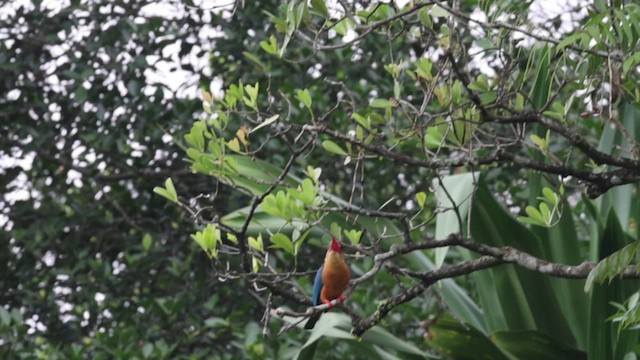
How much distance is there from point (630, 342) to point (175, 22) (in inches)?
124

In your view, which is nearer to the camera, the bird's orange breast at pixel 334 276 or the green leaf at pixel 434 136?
the green leaf at pixel 434 136

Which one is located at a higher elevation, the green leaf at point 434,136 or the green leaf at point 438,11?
the green leaf at point 438,11

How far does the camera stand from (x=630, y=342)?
147 inches

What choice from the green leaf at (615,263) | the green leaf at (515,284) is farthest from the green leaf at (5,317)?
the green leaf at (615,263)

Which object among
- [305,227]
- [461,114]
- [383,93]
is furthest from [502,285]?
[383,93]

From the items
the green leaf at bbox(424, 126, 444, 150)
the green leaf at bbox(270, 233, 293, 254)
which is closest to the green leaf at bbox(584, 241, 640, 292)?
the green leaf at bbox(424, 126, 444, 150)

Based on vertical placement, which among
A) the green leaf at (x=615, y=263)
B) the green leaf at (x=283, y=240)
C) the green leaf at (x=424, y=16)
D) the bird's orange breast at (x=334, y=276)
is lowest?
the bird's orange breast at (x=334, y=276)

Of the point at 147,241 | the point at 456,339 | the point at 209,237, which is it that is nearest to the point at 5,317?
the point at 147,241

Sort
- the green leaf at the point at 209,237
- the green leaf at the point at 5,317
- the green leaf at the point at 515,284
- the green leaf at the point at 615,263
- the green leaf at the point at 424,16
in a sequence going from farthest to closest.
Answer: the green leaf at the point at 5,317, the green leaf at the point at 515,284, the green leaf at the point at 424,16, the green leaf at the point at 209,237, the green leaf at the point at 615,263

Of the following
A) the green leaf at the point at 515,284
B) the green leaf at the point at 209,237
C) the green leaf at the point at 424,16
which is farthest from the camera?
the green leaf at the point at 515,284

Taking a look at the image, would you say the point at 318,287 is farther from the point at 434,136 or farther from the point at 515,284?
the point at 515,284

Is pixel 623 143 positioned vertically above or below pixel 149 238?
above

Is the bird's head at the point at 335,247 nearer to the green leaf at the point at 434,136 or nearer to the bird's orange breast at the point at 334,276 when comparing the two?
the bird's orange breast at the point at 334,276

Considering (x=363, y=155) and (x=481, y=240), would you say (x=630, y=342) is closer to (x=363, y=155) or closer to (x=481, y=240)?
(x=481, y=240)
